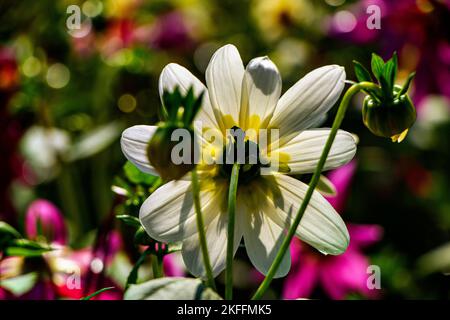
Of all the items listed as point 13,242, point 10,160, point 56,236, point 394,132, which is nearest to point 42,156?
point 10,160

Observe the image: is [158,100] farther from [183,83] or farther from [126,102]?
[183,83]

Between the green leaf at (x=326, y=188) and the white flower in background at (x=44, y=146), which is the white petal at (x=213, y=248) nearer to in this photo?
the green leaf at (x=326, y=188)

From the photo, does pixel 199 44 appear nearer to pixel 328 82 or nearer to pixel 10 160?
pixel 10 160

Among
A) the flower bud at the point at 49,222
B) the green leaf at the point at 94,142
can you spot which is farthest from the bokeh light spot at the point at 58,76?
the flower bud at the point at 49,222

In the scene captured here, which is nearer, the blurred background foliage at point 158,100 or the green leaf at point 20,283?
the green leaf at point 20,283

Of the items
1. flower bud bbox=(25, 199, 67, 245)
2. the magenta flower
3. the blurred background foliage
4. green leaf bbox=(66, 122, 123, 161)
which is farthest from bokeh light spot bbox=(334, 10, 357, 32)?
flower bud bbox=(25, 199, 67, 245)

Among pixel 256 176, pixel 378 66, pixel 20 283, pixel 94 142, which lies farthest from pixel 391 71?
pixel 94 142
